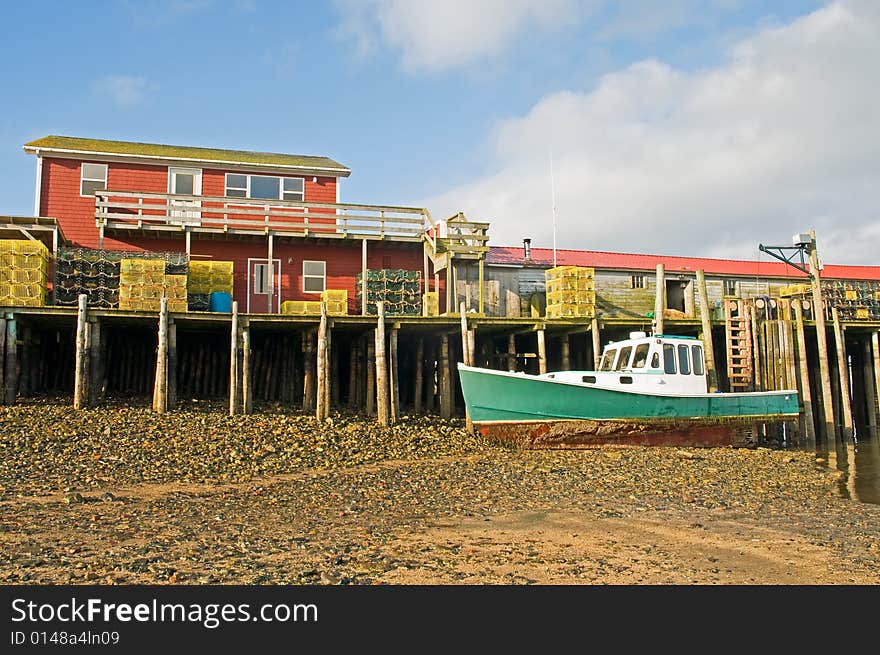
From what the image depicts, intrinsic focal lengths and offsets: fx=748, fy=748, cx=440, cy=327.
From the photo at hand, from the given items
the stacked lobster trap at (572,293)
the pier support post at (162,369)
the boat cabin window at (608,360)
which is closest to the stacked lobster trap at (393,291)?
the stacked lobster trap at (572,293)

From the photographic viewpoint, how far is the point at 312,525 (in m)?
10.6

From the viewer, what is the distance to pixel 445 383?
906 inches

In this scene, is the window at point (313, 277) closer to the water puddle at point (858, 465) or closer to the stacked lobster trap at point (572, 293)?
the stacked lobster trap at point (572, 293)

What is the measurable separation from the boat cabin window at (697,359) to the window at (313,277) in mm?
12668

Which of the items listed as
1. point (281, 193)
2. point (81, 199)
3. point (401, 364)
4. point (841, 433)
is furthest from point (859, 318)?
point (81, 199)

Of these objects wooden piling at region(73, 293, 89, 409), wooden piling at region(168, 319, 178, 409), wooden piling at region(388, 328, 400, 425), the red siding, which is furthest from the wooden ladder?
wooden piling at region(73, 293, 89, 409)

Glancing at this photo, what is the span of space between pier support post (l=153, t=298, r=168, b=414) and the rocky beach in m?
0.49

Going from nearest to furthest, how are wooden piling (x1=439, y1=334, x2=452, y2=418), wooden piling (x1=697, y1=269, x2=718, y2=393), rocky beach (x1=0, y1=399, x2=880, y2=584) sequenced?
rocky beach (x1=0, y1=399, x2=880, y2=584) → wooden piling (x1=439, y1=334, x2=452, y2=418) → wooden piling (x1=697, y1=269, x2=718, y2=393)

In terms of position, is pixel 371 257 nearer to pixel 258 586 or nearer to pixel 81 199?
pixel 81 199

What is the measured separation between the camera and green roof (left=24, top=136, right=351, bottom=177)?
26047mm

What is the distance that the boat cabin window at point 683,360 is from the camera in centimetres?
2178

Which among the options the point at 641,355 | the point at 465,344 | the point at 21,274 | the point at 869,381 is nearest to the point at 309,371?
the point at 465,344

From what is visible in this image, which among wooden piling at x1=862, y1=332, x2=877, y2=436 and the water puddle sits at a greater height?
wooden piling at x1=862, y1=332, x2=877, y2=436

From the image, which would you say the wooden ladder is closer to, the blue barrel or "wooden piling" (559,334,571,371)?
"wooden piling" (559,334,571,371)
